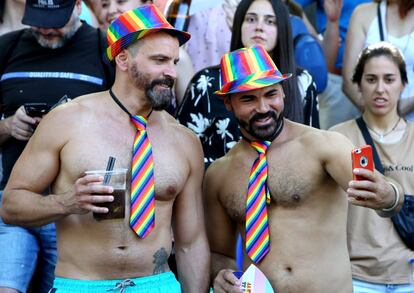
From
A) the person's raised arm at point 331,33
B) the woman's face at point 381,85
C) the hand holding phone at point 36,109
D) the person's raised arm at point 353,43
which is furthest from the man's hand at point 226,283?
the person's raised arm at point 331,33

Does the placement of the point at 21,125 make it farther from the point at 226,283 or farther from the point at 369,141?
the point at 369,141

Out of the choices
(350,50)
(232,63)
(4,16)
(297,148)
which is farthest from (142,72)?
(350,50)

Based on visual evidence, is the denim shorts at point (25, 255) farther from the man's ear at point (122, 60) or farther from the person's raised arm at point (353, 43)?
the person's raised arm at point (353, 43)

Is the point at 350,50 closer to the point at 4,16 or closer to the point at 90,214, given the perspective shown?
the point at 4,16

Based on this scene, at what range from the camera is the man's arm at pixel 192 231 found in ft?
17.1

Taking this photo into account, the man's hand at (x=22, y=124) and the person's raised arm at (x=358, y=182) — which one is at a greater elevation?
the man's hand at (x=22, y=124)

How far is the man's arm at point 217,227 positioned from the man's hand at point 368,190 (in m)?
0.98

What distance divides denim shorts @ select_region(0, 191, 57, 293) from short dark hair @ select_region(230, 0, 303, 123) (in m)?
1.71

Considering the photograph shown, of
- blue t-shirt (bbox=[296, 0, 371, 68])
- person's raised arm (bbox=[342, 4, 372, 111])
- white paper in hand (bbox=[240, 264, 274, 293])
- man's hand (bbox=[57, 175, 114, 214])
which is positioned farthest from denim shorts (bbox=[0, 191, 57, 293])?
blue t-shirt (bbox=[296, 0, 371, 68])

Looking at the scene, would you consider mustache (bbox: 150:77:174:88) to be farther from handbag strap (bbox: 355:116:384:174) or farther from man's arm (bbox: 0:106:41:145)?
handbag strap (bbox: 355:116:384:174)

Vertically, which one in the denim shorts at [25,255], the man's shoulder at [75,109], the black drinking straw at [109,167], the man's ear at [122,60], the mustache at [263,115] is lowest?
the denim shorts at [25,255]

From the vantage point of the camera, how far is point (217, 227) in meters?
5.38

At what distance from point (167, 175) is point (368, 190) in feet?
→ 3.65

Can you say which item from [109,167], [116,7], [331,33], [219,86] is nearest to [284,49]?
[219,86]
